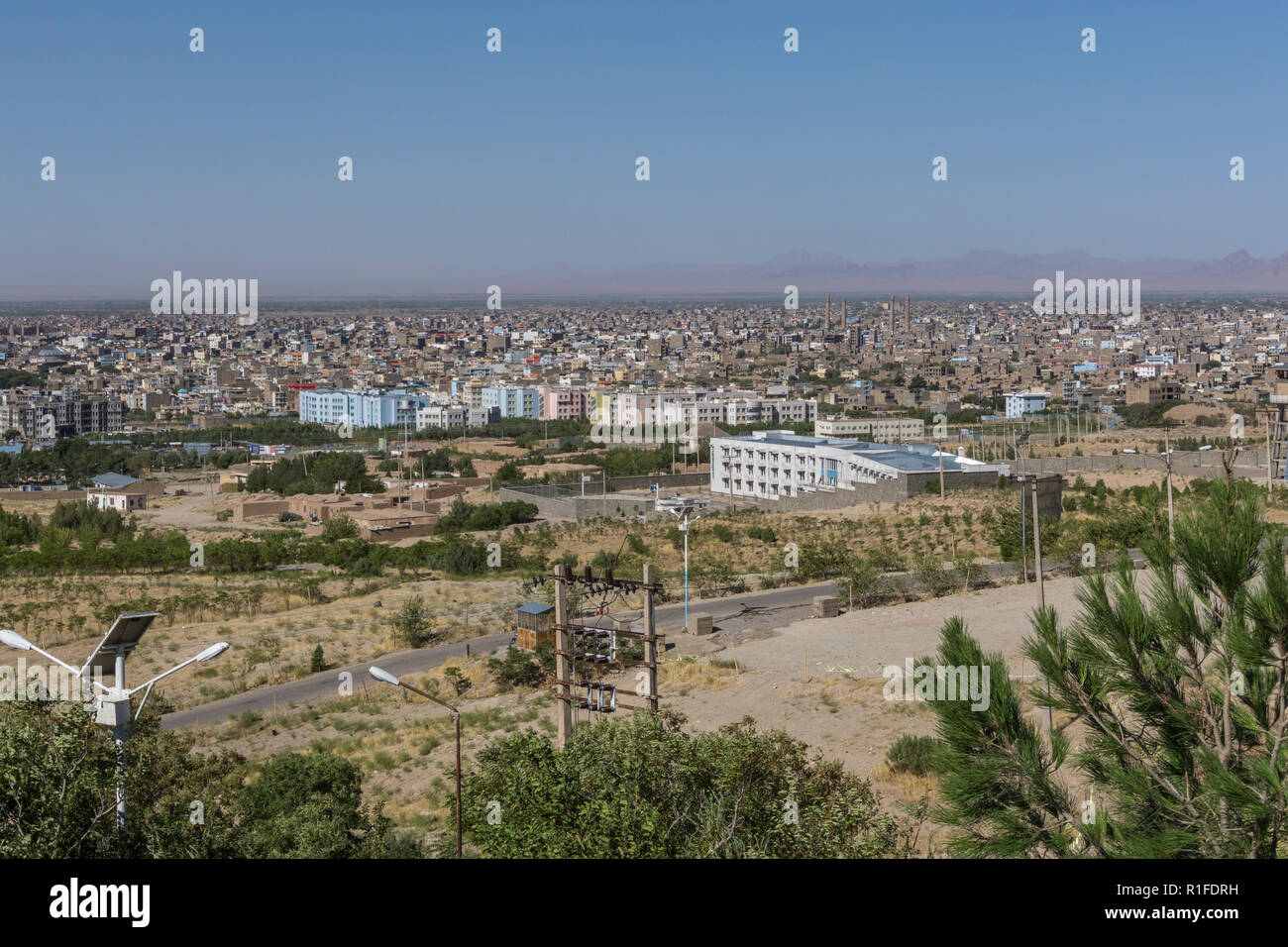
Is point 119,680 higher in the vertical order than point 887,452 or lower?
higher

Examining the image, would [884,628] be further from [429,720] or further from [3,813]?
[3,813]

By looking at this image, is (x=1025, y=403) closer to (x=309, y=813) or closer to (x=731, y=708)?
(x=731, y=708)

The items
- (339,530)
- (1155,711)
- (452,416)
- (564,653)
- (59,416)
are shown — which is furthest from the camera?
(452,416)

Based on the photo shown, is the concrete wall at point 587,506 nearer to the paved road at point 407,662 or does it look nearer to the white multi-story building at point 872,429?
the paved road at point 407,662

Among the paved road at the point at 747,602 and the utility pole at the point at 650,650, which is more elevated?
the utility pole at the point at 650,650

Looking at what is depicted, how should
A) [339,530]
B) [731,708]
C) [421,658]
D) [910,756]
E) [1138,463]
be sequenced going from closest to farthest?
1. [910,756]
2. [731,708]
3. [421,658]
4. [339,530]
5. [1138,463]

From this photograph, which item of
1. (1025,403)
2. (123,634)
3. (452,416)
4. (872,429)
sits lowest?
(872,429)

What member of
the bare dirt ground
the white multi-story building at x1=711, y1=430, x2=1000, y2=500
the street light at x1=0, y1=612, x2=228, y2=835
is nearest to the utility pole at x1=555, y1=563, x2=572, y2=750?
the bare dirt ground

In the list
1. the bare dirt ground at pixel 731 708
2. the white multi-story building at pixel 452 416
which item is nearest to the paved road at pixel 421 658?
the bare dirt ground at pixel 731 708

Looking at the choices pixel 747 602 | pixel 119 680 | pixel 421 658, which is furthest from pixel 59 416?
pixel 119 680

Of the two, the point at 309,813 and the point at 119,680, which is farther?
the point at 309,813
